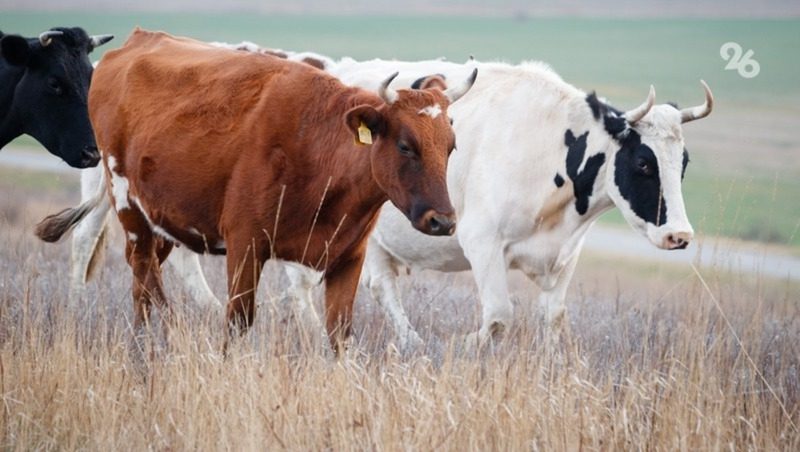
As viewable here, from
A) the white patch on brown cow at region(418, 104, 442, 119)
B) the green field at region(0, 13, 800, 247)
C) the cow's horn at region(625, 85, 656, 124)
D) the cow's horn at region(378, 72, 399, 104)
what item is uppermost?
the cow's horn at region(378, 72, 399, 104)

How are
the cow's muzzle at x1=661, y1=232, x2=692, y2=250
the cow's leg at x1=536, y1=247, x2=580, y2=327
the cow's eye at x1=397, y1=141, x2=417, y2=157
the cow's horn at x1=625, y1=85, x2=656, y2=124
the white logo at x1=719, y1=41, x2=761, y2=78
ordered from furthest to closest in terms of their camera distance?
the white logo at x1=719, y1=41, x2=761, y2=78, the cow's leg at x1=536, y1=247, x2=580, y2=327, the cow's horn at x1=625, y1=85, x2=656, y2=124, the cow's muzzle at x1=661, y1=232, x2=692, y2=250, the cow's eye at x1=397, y1=141, x2=417, y2=157

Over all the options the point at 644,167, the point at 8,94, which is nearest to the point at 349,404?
the point at 644,167

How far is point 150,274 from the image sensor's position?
978 centimetres

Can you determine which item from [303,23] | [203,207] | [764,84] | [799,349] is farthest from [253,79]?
[303,23]

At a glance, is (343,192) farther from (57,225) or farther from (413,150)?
(57,225)

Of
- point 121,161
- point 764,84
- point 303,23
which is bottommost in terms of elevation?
point 303,23

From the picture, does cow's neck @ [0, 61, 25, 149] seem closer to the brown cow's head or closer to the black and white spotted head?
the brown cow's head

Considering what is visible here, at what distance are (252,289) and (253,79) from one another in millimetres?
1363

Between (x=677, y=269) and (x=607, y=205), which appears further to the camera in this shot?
(x=677, y=269)

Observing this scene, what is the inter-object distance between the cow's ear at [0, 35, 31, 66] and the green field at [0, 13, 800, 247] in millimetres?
24304

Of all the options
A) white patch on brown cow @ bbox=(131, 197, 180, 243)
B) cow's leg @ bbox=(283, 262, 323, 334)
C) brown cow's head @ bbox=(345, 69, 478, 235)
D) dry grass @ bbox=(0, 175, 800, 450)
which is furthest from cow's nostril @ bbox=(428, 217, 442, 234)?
cow's leg @ bbox=(283, 262, 323, 334)

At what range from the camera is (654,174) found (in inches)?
373

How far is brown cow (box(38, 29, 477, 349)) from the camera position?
7930mm

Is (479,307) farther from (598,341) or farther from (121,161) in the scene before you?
(121,161)
